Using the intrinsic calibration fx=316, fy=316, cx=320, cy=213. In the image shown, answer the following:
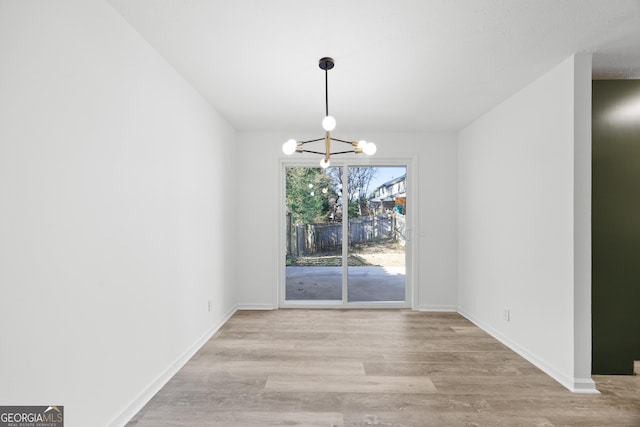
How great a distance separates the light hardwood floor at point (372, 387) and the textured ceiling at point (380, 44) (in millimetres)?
2576

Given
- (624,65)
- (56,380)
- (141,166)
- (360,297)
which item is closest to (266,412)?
(56,380)

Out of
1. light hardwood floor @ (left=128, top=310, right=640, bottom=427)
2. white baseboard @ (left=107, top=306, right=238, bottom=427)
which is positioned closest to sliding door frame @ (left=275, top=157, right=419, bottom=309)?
light hardwood floor @ (left=128, top=310, right=640, bottom=427)

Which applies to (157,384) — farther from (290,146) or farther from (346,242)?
(346,242)

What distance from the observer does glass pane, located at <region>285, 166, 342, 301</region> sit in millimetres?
4820

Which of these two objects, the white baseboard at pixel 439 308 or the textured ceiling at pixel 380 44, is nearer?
the textured ceiling at pixel 380 44

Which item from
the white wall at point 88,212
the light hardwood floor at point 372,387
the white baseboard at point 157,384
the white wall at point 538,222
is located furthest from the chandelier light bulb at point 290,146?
the white wall at point 538,222

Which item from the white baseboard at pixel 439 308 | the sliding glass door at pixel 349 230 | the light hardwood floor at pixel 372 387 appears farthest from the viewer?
the sliding glass door at pixel 349 230

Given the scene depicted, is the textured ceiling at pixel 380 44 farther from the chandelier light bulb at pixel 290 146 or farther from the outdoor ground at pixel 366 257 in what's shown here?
the outdoor ground at pixel 366 257

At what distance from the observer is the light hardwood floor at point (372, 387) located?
2072mm

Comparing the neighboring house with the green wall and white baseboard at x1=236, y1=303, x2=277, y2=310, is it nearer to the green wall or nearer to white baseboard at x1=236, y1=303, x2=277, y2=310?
white baseboard at x1=236, y1=303, x2=277, y2=310

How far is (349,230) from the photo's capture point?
481 centimetres

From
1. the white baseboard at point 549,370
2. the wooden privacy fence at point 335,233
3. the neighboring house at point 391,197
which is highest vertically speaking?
the neighboring house at point 391,197

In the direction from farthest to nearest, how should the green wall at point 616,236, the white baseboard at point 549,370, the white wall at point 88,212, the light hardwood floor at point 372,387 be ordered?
1. the green wall at point 616,236
2. the white baseboard at point 549,370
3. the light hardwood floor at point 372,387
4. the white wall at point 88,212

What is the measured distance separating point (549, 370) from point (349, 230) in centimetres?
282
